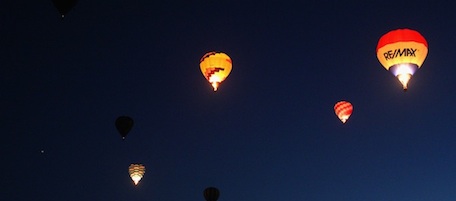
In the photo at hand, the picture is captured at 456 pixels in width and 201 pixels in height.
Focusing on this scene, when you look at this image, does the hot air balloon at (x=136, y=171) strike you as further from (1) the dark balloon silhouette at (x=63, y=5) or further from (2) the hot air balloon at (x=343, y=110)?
(1) the dark balloon silhouette at (x=63, y=5)

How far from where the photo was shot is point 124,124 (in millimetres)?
27984

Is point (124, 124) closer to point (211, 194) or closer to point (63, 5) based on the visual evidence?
point (211, 194)

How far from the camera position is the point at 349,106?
2748 cm

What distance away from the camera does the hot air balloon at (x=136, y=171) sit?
32969 mm

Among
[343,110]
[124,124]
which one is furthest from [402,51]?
[124,124]

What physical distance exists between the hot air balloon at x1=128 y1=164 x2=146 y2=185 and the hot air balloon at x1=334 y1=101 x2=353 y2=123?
847cm

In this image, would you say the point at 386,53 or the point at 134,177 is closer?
the point at 386,53

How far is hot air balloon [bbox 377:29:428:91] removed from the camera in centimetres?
2171

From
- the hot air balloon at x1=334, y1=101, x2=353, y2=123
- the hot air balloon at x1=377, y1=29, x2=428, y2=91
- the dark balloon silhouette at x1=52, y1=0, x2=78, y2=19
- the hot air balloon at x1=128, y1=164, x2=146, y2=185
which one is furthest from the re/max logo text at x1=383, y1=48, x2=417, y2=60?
the hot air balloon at x1=128, y1=164, x2=146, y2=185

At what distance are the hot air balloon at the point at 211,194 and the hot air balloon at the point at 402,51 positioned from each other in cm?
1042

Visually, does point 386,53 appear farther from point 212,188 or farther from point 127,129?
point 212,188

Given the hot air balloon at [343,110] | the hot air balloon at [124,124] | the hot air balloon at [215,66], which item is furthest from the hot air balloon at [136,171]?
the hot air balloon at [215,66]

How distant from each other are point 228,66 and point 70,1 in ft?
16.6

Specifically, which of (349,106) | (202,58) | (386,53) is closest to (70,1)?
(202,58)
